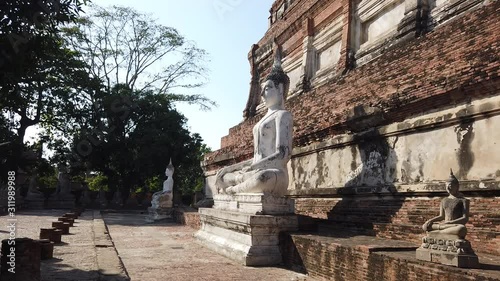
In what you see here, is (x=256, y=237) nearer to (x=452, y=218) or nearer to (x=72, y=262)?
(x=72, y=262)

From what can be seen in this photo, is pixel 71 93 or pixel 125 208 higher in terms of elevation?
pixel 71 93

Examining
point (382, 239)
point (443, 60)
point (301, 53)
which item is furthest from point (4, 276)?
point (301, 53)

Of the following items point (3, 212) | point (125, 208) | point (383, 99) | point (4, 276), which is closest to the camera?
point (4, 276)

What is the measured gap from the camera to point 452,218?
4.09m

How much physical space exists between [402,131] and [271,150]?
6.92 feet

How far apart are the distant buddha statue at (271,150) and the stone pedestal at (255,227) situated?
19 centimetres

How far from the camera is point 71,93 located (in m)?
26.5

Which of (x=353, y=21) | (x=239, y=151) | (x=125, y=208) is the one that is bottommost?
(x=125, y=208)

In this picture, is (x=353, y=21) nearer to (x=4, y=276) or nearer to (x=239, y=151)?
(x=239, y=151)

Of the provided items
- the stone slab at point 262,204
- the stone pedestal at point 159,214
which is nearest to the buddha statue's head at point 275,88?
the stone slab at point 262,204

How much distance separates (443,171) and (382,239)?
121 centimetres

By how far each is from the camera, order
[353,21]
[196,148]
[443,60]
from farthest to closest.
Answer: [196,148] → [353,21] → [443,60]

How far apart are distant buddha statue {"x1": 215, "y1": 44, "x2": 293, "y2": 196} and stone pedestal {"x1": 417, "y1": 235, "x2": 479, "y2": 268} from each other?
3006 millimetres

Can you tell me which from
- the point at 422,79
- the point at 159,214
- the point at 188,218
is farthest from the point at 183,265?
the point at 159,214
